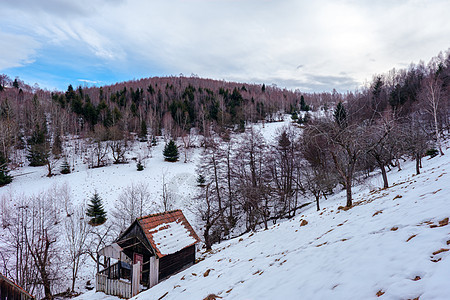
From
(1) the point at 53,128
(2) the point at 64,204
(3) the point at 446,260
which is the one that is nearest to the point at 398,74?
(3) the point at 446,260

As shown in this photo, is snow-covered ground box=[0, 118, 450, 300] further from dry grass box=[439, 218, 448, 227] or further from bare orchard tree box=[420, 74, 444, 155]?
bare orchard tree box=[420, 74, 444, 155]

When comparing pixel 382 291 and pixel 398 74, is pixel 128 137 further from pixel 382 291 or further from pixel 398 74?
pixel 398 74

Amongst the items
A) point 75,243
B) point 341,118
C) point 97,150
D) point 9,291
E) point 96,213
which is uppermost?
point 341,118

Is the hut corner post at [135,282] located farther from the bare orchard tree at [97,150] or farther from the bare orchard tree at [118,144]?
the bare orchard tree at [118,144]

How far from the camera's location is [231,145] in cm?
2684

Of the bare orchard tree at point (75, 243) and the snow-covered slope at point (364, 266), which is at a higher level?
the snow-covered slope at point (364, 266)

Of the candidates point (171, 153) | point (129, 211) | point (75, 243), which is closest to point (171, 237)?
point (129, 211)

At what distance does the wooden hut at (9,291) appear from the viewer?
11.9m

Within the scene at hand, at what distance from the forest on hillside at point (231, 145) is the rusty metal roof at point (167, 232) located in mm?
3642

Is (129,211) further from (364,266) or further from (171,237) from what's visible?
(364,266)

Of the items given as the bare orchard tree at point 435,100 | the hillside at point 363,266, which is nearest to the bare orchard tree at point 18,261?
the hillside at point 363,266

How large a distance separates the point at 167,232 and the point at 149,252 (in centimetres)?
157

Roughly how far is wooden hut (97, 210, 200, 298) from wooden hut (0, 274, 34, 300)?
4309 millimetres

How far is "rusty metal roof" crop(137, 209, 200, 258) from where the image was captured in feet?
43.6
